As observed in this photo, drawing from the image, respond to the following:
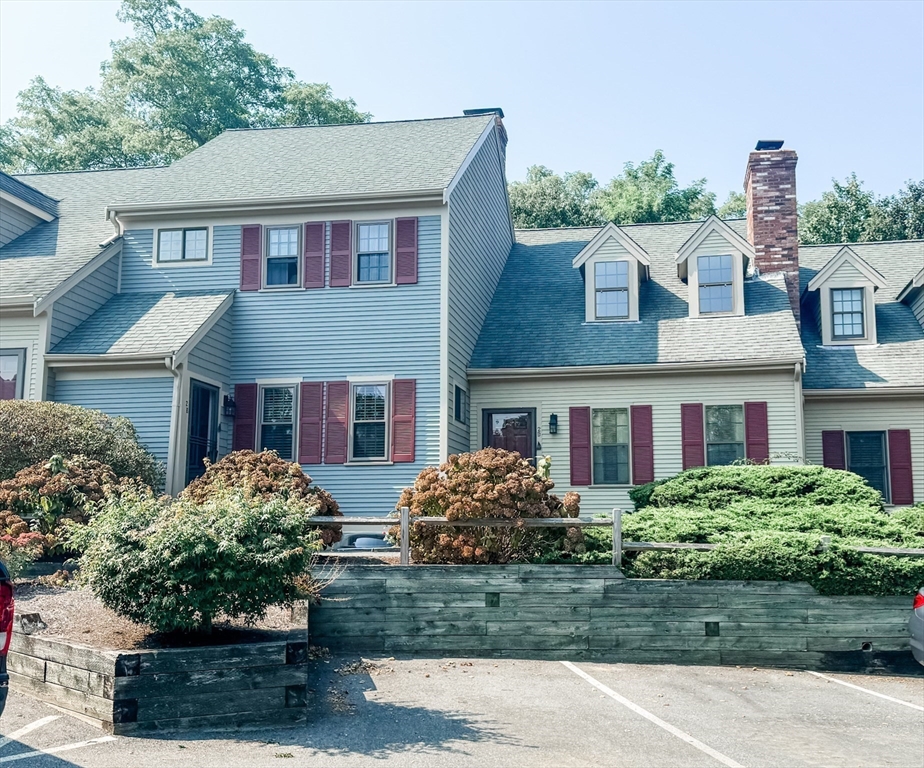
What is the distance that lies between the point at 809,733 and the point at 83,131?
35.5 m

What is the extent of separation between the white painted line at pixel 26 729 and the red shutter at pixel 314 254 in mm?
10383

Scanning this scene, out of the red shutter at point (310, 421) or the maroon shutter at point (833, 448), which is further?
the maroon shutter at point (833, 448)

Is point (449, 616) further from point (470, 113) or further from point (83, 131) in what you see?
point (83, 131)

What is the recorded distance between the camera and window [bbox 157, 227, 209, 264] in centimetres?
1712

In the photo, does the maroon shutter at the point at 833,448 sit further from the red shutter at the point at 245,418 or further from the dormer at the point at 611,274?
the red shutter at the point at 245,418

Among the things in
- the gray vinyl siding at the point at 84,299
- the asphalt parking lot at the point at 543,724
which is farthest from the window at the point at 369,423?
the asphalt parking lot at the point at 543,724

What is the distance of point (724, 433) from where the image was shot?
1631 cm

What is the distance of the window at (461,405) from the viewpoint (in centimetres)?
1658

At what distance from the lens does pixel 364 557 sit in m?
11.8

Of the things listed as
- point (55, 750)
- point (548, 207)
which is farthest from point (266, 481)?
point (548, 207)

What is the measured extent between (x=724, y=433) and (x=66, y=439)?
1090 centimetres

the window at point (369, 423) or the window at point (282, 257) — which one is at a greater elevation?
the window at point (282, 257)

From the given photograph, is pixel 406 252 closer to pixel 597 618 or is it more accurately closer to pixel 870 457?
pixel 597 618

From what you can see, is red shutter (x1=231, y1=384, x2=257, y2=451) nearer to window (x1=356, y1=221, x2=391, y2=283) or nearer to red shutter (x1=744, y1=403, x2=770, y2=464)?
window (x1=356, y1=221, x2=391, y2=283)
